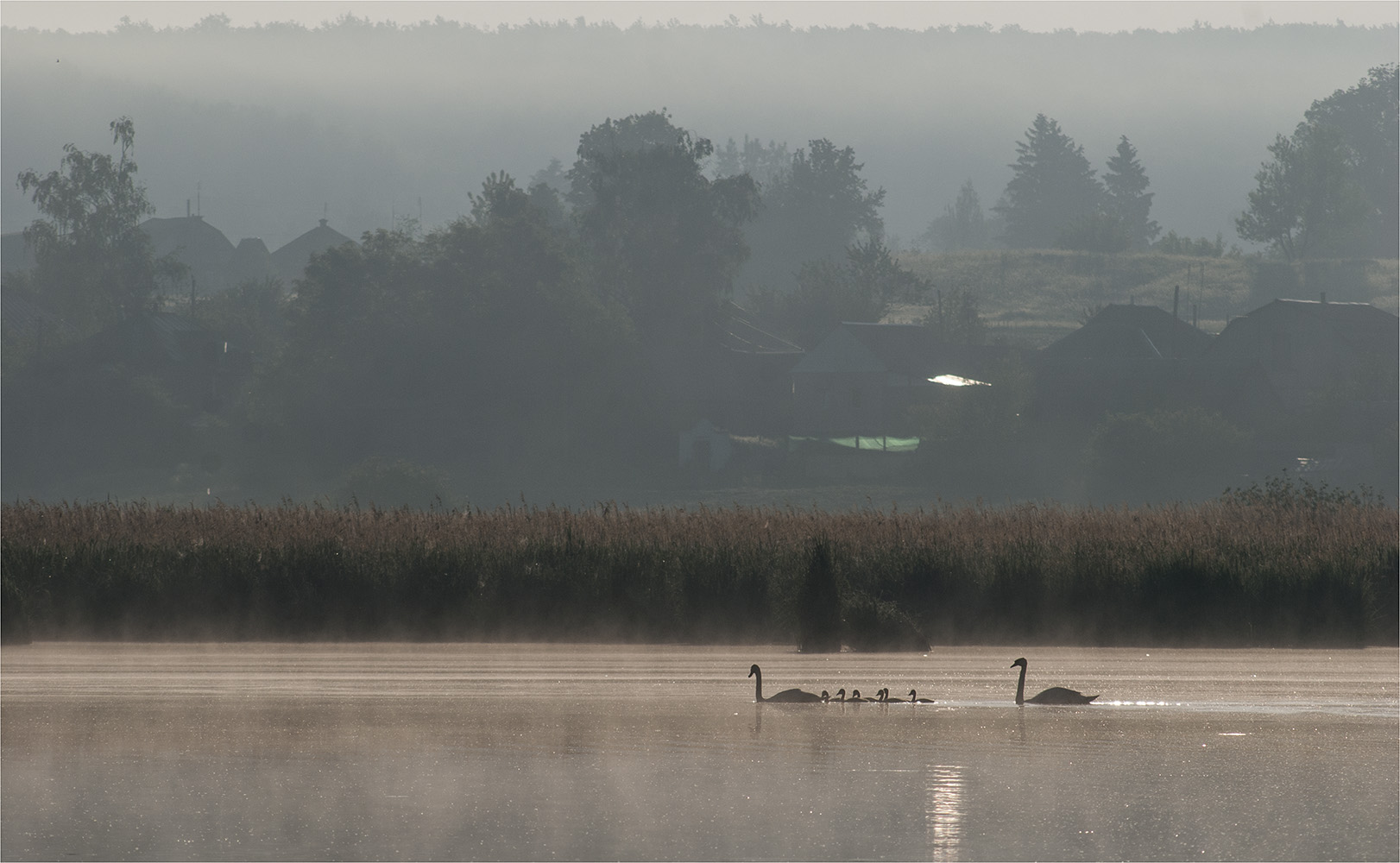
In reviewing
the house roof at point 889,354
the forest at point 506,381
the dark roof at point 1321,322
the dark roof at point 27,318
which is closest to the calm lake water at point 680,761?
the forest at point 506,381

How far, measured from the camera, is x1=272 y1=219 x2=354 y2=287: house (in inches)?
6555

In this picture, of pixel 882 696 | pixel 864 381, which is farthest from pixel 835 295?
pixel 882 696

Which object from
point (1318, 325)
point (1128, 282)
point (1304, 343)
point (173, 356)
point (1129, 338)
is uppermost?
point (1128, 282)

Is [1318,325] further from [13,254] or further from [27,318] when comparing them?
[13,254]

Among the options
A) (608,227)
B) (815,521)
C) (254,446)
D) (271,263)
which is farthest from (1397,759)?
(271,263)

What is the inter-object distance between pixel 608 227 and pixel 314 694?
9756cm

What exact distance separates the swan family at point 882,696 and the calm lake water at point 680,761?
141 millimetres

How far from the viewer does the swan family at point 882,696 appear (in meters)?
16.2

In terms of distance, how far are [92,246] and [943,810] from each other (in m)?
106

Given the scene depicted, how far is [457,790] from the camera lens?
11.9 meters

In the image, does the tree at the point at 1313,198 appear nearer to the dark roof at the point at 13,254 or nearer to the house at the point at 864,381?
the house at the point at 864,381

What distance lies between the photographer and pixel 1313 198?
509 feet

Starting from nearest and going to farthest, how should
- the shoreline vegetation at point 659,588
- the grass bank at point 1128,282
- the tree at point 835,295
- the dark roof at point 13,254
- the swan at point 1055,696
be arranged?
the swan at point 1055,696
the shoreline vegetation at point 659,588
the tree at point 835,295
the grass bank at point 1128,282
the dark roof at point 13,254

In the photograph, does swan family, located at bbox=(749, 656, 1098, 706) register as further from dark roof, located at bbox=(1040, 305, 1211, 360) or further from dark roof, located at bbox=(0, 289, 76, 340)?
dark roof, located at bbox=(1040, 305, 1211, 360)
